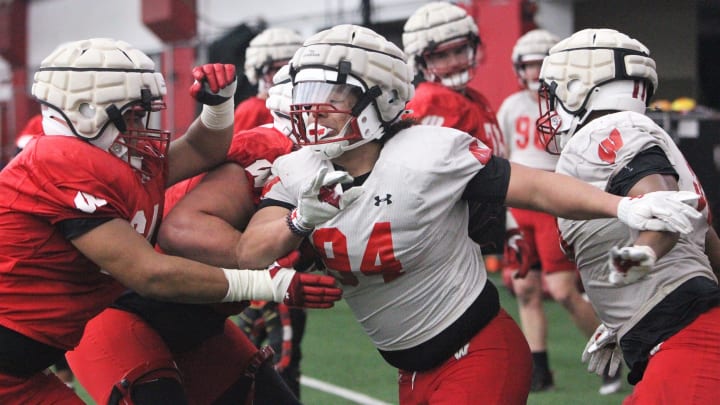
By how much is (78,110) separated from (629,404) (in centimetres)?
182

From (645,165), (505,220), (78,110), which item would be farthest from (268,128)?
(505,220)

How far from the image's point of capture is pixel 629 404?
3361 millimetres

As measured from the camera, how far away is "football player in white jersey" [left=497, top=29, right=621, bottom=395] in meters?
6.54

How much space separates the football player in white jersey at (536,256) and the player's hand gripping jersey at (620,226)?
2340 millimetres

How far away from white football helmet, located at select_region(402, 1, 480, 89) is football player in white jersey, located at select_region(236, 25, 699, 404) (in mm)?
2241

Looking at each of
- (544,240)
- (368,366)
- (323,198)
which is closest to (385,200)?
(323,198)

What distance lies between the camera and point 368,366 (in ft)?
23.5

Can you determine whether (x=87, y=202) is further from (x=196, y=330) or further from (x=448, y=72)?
(x=448, y=72)

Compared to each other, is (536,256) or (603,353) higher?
(603,353)

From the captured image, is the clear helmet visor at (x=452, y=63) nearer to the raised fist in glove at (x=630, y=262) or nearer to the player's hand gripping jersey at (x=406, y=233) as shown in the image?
the player's hand gripping jersey at (x=406, y=233)

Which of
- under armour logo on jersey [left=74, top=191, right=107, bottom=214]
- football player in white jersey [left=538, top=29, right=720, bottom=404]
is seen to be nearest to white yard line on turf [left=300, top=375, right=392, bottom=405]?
football player in white jersey [left=538, top=29, right=720, bottom=404]

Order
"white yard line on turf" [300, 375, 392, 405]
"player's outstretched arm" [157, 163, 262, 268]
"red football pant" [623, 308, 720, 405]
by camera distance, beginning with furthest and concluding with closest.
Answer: "white yard line on turf" [300, 375, 392, 405], "player's outstretched arm" [157, 163, 262, 268], "red football pant" [623, 308, 720, 405]

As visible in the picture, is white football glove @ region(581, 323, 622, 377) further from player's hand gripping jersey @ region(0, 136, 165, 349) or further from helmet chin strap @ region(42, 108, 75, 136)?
helmet chin strap @ region(42, 108, 75, 136)

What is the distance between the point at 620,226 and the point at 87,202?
1.55 metres
